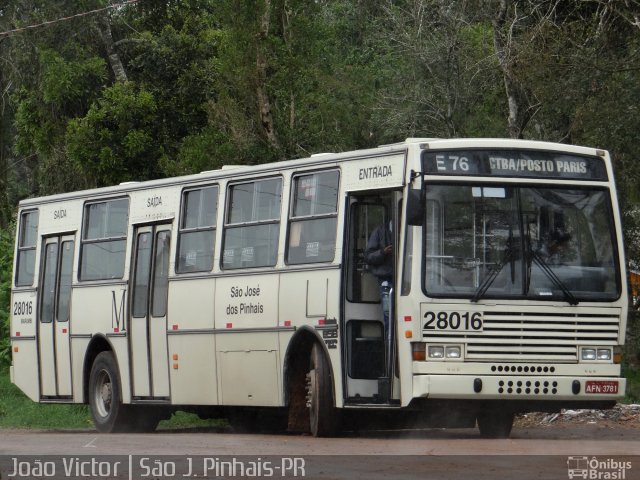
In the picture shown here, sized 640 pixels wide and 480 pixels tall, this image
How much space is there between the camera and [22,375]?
795 inches

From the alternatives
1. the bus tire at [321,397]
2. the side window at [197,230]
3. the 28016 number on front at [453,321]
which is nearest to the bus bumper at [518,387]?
the 28016 number on front at [453,321]

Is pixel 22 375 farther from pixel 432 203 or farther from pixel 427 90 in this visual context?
pixel 427 90

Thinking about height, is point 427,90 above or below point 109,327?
above

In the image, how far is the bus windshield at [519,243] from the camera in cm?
1331

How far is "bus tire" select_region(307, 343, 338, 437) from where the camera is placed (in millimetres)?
14312

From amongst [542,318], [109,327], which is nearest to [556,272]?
[542,318]

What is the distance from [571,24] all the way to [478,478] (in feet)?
39.6

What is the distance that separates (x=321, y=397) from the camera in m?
14.3

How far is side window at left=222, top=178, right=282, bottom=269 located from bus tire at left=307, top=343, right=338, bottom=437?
1.39 meters

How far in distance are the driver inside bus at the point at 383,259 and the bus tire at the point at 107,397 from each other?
5.33 meters

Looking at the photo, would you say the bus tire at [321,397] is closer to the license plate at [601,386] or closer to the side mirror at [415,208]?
the side mirror at [415,208]

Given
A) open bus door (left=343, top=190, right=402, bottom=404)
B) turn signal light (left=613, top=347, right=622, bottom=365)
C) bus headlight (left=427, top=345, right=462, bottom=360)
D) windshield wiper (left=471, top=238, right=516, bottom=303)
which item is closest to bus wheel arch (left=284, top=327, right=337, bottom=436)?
open bus door (left=343, top=190, right=402, bottom=404)

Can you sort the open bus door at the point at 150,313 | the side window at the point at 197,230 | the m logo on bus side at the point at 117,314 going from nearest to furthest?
the side window at the point at 197,230, the open bus door at the point at 150,313, the m logo on bus side at the point at 117,314

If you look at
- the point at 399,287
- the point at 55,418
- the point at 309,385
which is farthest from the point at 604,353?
the point at 55,418
